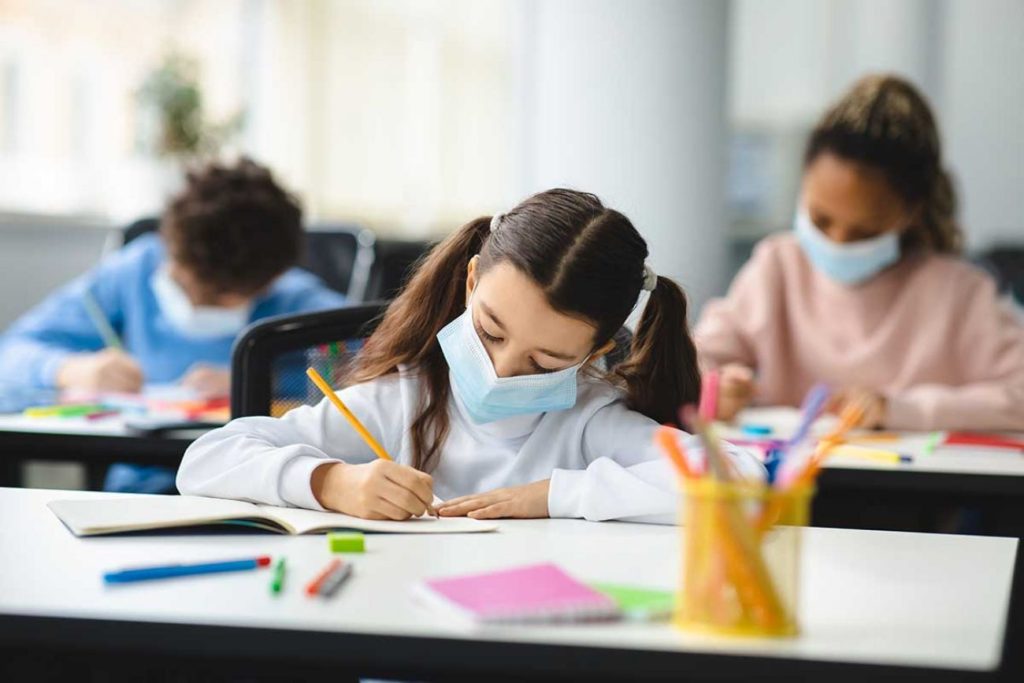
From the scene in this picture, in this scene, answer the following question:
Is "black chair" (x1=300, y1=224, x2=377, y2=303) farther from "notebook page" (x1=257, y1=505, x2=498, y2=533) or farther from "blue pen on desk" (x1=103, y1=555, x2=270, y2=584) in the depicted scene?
"blue pen on desk" (x1=103, y1=555, x2=270, y2=584)

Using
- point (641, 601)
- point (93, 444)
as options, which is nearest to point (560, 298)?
point (641, 601)

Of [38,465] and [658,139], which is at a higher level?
[658,139]

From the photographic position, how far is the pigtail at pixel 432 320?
58.9 inches

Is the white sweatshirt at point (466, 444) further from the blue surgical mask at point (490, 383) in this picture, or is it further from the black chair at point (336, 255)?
the black chair at point (336, 255)

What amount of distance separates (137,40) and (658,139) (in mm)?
1964

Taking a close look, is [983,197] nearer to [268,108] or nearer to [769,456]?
[268,108]

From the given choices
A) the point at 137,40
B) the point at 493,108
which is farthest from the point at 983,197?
the point at 137,40

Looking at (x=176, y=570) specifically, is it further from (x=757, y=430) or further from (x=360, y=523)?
(x=757, y=430)

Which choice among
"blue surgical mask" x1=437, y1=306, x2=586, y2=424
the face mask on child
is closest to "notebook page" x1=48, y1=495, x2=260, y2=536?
"blue surgical mask" x1=437, y1=306, x2=586, y2=424

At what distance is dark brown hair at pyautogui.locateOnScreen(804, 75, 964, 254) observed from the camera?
7.87 feet

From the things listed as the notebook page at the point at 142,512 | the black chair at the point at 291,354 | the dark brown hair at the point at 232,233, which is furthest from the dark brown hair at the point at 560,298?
the dark brown hair at the point at 232,233

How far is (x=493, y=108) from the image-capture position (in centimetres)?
493

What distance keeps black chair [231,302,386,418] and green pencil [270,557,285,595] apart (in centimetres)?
72

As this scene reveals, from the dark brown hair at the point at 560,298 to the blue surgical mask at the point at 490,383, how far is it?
0.21ft
